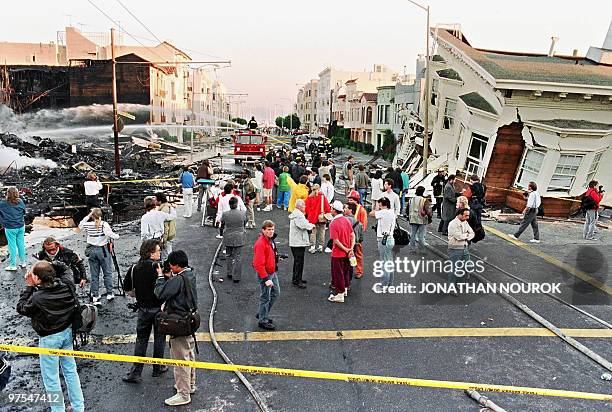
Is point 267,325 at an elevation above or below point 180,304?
below

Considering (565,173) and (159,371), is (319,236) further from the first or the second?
(565,173)

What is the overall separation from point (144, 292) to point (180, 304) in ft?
2.02

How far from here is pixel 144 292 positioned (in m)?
5.44

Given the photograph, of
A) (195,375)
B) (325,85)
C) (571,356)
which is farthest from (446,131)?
(325,85)

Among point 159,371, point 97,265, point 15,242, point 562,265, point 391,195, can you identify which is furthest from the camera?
point 562,265

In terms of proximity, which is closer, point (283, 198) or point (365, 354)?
point (365, 354)

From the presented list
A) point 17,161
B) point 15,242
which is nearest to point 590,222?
point 15,242

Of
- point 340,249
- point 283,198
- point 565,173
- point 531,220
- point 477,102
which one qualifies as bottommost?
point 283,198

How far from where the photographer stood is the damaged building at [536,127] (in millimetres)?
16000

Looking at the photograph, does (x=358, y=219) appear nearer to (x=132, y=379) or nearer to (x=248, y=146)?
(x=132, y=379)

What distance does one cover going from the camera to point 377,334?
276 inches

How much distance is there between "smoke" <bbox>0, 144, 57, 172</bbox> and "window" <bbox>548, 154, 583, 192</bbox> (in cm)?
2732

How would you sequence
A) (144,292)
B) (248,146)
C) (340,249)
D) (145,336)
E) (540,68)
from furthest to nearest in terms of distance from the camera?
1. (248,146)
2. (540,68)
3. (340,249)
4. (145,336)
5. (144,292)

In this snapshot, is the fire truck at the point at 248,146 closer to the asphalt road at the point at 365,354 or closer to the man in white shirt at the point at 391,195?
the man in white shirt at the point at 391,195
